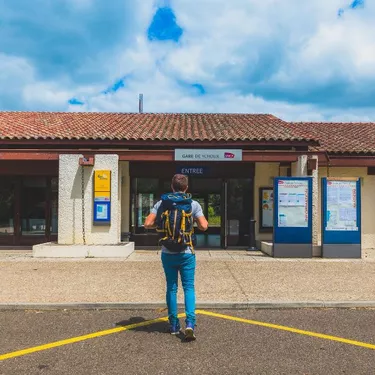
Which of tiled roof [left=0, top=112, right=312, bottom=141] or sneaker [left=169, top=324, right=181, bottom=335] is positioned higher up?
tiled roof [left=0, top=112, right=312, bottom=141]

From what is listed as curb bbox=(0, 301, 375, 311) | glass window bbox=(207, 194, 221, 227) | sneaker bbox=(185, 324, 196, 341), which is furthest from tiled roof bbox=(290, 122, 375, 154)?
sneaker bbox=(185, 324, 196, 341)

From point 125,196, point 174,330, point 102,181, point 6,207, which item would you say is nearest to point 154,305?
point 174,330

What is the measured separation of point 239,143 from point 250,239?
2.91 m

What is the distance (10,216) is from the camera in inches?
523

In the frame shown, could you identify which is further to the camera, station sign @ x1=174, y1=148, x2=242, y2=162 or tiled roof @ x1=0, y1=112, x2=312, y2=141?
tiled roof @ x1=0, y1=112, x2=312, y2=141

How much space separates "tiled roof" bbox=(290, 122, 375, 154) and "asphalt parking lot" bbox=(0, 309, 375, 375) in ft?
28.0

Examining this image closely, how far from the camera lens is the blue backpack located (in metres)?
4.54

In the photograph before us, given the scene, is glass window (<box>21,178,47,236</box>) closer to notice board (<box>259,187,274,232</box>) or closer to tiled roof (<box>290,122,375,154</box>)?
notice board (<box>259,187,274,232</box>)

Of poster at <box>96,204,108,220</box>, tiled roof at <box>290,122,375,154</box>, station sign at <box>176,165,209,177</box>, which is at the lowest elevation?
poster at <box>96,204,108,220</box>

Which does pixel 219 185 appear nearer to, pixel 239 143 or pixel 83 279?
pixel 239 143

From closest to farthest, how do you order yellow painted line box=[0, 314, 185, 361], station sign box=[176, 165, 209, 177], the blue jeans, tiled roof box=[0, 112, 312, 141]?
yellow painted line box=[0, 314, 185, 361], the blue jeans, tiled roof box=[0, 112, 312, 141], station sign box=[176, 165, 209, 177]

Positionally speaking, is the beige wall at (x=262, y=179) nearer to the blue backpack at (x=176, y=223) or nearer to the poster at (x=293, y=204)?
the poster at (x=293, y=204)

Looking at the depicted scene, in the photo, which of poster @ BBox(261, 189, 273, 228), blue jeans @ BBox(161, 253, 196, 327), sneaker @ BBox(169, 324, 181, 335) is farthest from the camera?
poster @ BBox(261, 189, 273, 228)

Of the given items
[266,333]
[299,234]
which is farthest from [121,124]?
[266,333]
